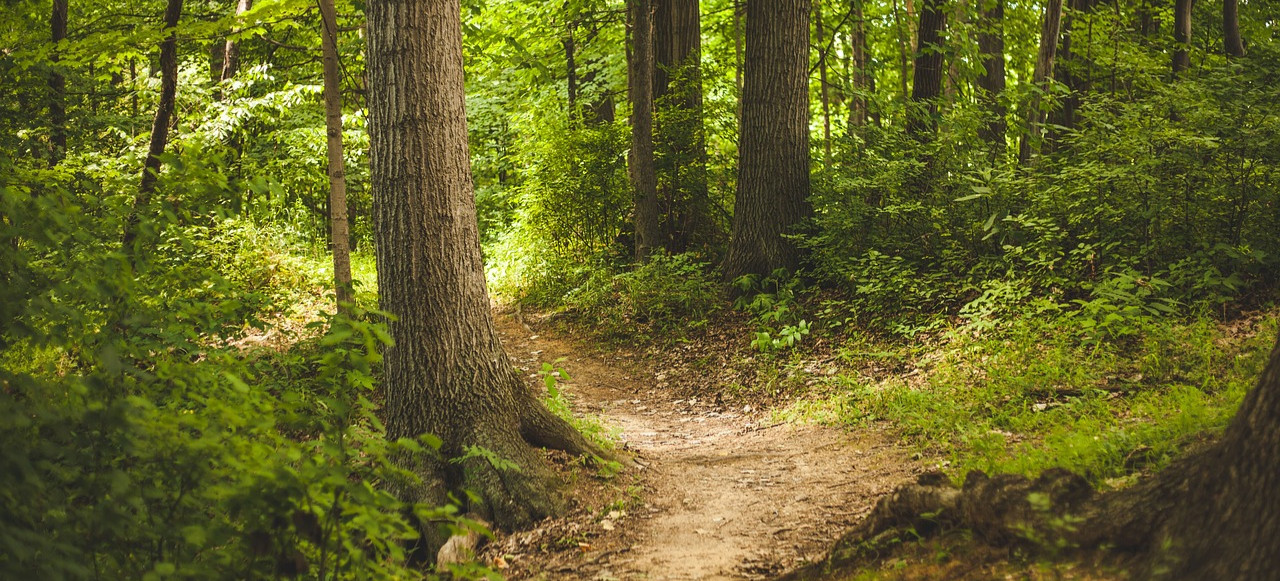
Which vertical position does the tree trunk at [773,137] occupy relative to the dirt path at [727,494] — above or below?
above

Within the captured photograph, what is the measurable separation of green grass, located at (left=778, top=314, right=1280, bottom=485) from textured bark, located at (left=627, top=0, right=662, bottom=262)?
537cm

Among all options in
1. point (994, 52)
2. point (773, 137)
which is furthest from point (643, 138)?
point (994, 52)

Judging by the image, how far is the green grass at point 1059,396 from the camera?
184 inches

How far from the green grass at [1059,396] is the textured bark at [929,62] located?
4458 mm

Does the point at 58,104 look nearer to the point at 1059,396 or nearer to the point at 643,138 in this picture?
the point at 643,138

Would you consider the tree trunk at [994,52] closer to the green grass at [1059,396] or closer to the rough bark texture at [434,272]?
the green grass at [1059,396]

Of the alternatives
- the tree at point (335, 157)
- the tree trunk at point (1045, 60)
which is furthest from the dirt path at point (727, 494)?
the tree trunk at point (1045, 60)

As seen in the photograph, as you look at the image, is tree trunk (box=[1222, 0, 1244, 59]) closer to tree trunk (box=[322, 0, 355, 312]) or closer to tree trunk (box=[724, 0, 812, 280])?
tree trunk (box=[724, 0, 812, 280])

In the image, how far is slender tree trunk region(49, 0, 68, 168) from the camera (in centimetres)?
1170

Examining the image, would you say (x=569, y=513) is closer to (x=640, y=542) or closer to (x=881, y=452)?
(x=640, y=542)

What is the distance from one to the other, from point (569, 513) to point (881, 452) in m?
2.50

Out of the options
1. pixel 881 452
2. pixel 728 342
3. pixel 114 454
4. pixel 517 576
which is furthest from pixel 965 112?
pixel 114 454

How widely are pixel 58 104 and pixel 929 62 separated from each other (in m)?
13.5

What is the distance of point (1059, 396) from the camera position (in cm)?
608
